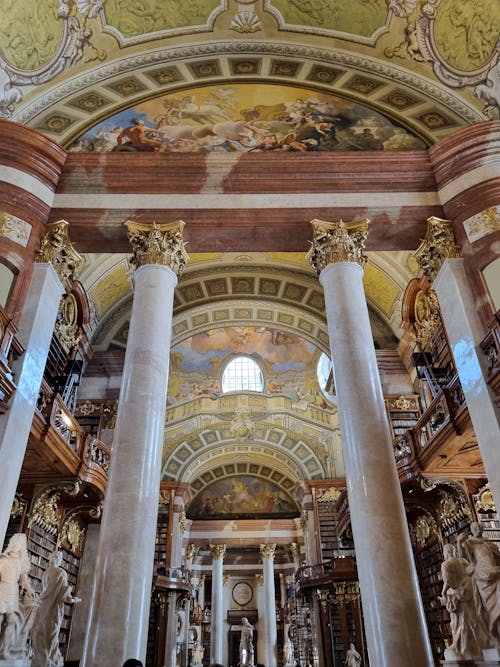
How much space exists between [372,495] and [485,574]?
1589mm

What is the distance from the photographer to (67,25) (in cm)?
1013

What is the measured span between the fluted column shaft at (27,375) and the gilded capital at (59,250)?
0.21m

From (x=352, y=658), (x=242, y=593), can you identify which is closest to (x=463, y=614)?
(x=352, y=658)

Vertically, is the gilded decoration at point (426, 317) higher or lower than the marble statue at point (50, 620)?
higher

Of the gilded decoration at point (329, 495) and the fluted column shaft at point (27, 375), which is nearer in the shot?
the fluted column shaft at point (27, 375)

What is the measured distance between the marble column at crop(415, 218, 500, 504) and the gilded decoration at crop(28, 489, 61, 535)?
8557 mm

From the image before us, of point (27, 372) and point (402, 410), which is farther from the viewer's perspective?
point (402, 410)

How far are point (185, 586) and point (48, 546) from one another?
9.92m

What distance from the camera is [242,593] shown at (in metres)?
31.8

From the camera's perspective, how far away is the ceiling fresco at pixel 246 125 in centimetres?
1047

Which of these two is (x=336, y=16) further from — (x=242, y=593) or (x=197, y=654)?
(x=242, y=593)

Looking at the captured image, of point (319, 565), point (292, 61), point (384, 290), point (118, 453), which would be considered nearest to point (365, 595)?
point (118, 453)

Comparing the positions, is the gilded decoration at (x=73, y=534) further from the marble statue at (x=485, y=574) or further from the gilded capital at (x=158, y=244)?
the marble statue at (x=485, y=574)

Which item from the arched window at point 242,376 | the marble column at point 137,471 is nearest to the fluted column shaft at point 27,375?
the marble column at point 137,471
